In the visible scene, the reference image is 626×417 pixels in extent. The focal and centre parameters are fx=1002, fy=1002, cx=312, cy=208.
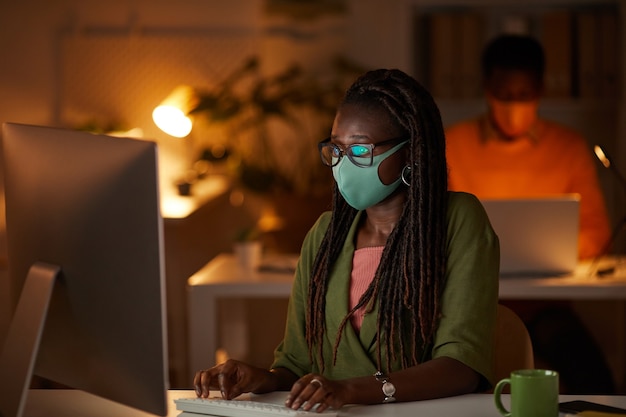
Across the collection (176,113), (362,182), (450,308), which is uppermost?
(176,113)

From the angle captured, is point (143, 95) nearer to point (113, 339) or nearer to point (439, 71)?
point (439, 71)

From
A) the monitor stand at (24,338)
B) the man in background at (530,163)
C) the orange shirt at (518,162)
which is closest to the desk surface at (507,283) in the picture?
the man in background at (530,163)

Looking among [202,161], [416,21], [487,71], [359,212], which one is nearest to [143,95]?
[202,161]

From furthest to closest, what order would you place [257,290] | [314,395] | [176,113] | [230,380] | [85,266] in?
[176,113], [257,290], [230,380], [314,395], [85,266]

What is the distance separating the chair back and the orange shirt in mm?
1590

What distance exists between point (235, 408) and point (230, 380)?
0.34ft

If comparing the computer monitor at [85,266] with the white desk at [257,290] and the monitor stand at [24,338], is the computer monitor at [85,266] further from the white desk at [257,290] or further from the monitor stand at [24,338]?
the white desk at [257,290]

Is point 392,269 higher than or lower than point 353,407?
higher

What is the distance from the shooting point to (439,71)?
445 cm

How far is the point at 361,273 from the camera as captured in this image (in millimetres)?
1906

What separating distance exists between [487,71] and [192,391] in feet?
6.83

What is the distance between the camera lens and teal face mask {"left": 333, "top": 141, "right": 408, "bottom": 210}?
1853mm

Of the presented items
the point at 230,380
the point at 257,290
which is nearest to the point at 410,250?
the point at 230,380

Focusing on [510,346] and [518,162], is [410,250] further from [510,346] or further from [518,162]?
[518,162]
